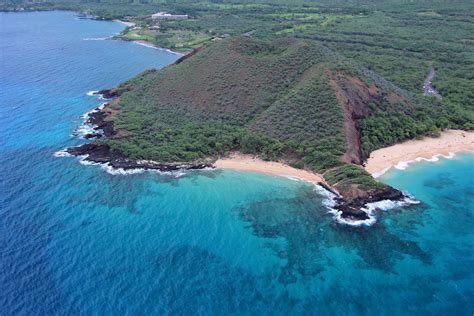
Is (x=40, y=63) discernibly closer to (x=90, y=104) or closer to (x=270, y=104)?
(x=90, y=104)

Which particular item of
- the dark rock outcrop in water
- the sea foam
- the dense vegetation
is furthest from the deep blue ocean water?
the dense vegetation

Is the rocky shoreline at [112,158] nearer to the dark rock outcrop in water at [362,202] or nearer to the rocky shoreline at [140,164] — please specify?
the rocky shoreline at [140,164]

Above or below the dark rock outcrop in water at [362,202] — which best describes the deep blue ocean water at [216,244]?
below

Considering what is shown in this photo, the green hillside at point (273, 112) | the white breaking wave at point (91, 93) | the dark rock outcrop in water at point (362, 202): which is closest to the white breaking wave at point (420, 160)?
the green hillside at point (273, 112)

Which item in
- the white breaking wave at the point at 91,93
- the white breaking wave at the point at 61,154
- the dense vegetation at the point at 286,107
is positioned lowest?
the white breaking wave at the point at 91,93

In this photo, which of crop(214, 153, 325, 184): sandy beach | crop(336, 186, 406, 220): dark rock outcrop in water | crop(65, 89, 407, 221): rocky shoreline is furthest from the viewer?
crop(214, 153, 325, 184): sandy beach

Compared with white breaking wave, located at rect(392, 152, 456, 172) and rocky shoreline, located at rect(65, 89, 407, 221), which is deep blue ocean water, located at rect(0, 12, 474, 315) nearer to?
white breaking wave, located at rect(392, 152, 456, 172)

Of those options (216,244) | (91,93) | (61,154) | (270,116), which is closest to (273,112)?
(270,116)
